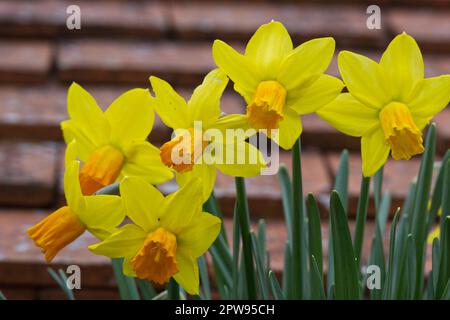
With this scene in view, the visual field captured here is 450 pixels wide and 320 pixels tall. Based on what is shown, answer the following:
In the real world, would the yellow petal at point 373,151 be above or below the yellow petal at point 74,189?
above

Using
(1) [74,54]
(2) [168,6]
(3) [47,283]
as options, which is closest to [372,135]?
(3) [47,283]

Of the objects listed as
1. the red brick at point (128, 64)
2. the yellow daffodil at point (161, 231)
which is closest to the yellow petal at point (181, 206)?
the yellow daffodil at point (161, 231)

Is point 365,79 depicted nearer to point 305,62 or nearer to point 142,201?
point 305,62

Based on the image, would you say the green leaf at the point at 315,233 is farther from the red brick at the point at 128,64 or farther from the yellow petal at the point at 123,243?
the red brick at the point at 128,64

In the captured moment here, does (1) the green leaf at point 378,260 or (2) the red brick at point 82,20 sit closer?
(1) the green leaf at point 378,260

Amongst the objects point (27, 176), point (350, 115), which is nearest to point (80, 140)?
point (350, 115)

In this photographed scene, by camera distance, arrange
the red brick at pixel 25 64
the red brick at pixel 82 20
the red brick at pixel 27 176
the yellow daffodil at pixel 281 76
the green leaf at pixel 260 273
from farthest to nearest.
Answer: the red brick at pixel 82 20
the red brick at pixel 25 64
the red brick at pixel 27 176
the green leaf at pixel 260 273
the yellow daffodil at pixel 281 76

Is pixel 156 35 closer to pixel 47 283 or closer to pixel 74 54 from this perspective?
pixel 74 54
